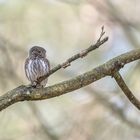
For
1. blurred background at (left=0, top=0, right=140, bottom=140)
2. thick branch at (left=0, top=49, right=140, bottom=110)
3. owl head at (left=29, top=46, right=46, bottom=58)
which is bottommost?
thick branch at (left=0, top=49, right=140, bottom=110)

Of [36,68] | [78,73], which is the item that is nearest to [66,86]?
[36,68]

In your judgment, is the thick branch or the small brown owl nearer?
the thick branch

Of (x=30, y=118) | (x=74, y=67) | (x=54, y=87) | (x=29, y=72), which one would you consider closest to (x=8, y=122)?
(x=30, y=118)

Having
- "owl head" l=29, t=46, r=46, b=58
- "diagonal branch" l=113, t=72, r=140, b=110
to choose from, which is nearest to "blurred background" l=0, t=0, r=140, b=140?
"owl head" l=29, t=46, r=46, b=58

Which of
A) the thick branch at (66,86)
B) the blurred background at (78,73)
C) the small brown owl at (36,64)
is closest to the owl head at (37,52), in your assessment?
the small brown owl at (36,64)

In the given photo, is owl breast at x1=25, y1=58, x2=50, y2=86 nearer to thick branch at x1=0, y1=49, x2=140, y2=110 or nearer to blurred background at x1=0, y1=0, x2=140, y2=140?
thick branch at x1=0, y1=49, x2=140, y2=110

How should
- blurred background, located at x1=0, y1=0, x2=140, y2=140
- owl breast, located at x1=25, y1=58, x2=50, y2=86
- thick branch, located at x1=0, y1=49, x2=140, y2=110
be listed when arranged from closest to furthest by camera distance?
1. thick branch, located at x1=0, y1=49, x2=140, y2=110
2. owl breast, located at x1=25, y1=58, x2=50, y2=86
3. blurred background, located at x1=0, y1=0, x2=140, y2=140

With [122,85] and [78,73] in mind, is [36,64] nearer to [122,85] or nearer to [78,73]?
[122,85]
